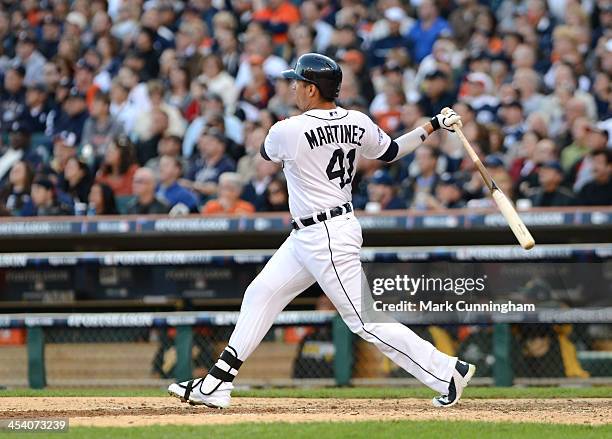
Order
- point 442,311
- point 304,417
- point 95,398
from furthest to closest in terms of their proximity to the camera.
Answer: point 442,311, point 95,398, point 304,417

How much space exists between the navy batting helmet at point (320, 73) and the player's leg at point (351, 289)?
699 mm

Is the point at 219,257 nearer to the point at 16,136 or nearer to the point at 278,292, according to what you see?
the point at 278,292

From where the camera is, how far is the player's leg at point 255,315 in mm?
6988

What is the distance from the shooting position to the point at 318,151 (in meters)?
6.85

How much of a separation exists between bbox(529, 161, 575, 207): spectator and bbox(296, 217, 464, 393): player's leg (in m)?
3.47

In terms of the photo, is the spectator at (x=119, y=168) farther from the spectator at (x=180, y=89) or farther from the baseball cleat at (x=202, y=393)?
the baseball cleat at (x=202, y=393)

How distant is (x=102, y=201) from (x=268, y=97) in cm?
253

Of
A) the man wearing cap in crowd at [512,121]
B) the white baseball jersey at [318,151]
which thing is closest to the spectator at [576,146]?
the man wearing cap in crowd at [512,121]

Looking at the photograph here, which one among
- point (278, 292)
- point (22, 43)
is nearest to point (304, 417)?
point (278, 292)

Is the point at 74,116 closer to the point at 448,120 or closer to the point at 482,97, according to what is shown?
the point at 482,97

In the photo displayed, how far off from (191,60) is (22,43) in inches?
94.7

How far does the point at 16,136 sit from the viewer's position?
1362 centimetres

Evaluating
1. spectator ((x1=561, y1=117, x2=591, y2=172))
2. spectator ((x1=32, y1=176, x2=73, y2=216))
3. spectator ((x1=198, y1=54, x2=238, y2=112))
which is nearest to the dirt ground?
spectator ((x1=32, y1=176, x2=73, y2=216))

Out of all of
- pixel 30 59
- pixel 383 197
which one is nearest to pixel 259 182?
pixel 383 197
